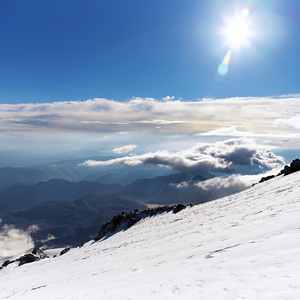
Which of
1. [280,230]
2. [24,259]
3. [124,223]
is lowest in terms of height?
[24,259]

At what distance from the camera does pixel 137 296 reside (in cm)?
667

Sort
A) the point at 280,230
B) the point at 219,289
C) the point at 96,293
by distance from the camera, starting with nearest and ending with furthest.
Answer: the point at 219,289 < the point at 96,293 < the point at 280,230

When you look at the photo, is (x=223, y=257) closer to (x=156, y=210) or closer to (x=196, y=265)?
(x=196, y=265)

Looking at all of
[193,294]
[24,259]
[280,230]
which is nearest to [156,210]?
[24,259]

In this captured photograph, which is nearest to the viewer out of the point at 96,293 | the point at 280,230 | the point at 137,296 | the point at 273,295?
the point at 273,295

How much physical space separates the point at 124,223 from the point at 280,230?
41689mm

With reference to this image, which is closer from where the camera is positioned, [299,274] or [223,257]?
[299,274]

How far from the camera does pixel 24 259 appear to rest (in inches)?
1447

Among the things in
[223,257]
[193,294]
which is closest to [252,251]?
[223,257]

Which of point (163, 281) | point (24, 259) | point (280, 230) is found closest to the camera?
point (163, 281)

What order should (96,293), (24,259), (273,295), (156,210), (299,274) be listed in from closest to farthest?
(273,295)
(299,274)
(96,293)
(24,259)
(156,210)

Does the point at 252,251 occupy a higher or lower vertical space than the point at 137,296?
higher

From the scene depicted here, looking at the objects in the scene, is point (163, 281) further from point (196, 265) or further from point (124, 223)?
point (124, 223)

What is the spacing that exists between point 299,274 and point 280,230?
477 cm
